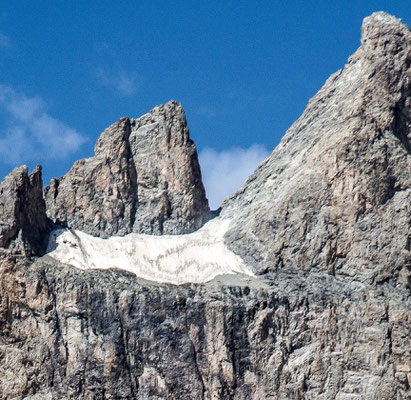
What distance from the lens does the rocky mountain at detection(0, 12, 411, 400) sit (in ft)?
397

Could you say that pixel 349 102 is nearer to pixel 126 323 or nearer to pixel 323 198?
pixel 323 198

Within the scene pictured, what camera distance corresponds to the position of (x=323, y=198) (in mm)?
130375

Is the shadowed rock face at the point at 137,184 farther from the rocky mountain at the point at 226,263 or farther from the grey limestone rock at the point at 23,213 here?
the grey limestone rock at the point at 23,213

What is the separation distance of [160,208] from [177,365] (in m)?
23.6

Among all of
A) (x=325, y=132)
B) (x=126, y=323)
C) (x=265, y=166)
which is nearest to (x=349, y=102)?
(x=325, y=132)

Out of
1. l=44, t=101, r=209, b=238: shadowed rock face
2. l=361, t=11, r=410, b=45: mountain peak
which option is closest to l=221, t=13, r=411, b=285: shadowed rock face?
l=361, t=11, r=410, b=45: mountain peak

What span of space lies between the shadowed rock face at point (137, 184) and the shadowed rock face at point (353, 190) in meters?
6.36

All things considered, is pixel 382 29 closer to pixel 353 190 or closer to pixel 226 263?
pixel 353 190

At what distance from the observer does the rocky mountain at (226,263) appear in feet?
397

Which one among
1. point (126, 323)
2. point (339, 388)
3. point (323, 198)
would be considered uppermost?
point (323, 198)

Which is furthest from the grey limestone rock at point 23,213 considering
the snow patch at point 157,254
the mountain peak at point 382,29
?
the mountain peak at point 382,29

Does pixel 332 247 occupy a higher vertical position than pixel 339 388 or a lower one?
higher

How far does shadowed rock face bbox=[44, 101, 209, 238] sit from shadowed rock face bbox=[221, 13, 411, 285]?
636 centimetres

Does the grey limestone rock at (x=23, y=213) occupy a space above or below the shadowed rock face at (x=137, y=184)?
below
